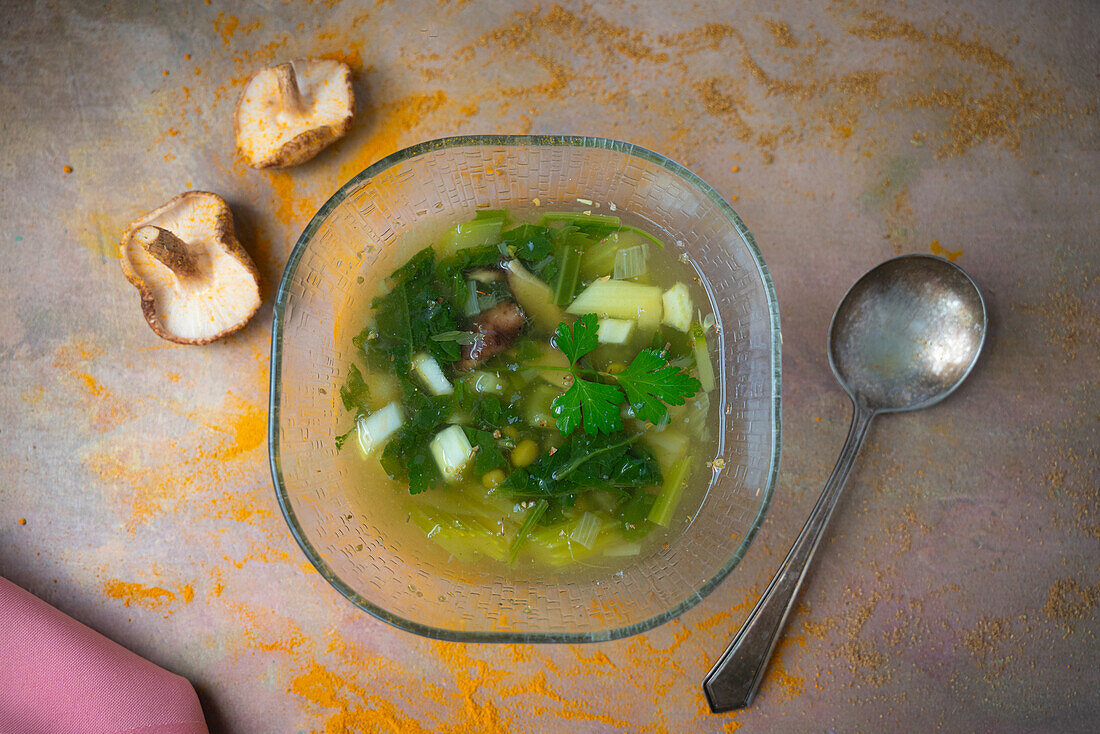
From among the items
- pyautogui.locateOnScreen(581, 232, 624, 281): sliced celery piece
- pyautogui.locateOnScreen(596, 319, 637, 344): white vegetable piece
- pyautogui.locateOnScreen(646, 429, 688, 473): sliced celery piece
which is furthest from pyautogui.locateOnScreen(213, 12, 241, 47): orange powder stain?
pyautogui.locateOnScreen(646, 429, 688, 473): sliced celery piece

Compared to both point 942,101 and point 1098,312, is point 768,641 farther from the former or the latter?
point 942,101

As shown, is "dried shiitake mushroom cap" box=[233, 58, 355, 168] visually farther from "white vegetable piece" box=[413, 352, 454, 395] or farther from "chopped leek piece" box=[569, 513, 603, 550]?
"chopped leek piece" box=[569, 513, 603, 550]

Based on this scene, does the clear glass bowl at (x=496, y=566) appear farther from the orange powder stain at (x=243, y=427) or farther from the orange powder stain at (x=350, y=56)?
the orange powder stain at (x=350, y=56)

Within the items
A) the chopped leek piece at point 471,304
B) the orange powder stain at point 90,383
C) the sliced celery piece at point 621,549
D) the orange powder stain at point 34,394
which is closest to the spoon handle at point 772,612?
the sliced celery piece at point 621,549

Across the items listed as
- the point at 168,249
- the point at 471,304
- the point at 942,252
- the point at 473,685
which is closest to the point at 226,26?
the point at 168,249

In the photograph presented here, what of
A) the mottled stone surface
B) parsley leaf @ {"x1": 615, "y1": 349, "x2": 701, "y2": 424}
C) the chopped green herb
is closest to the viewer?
parsley leaf @ {"x1": 615, "y1": 349, "x2": 701, "y2": 424}

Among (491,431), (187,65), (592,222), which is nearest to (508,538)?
(491,431)

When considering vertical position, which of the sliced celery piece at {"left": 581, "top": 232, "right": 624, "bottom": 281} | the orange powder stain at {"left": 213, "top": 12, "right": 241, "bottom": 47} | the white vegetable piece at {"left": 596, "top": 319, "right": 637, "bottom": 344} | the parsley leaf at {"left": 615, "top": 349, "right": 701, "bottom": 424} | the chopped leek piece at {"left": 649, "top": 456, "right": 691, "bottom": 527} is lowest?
the chopped leek piece at {"left": 649, "top": 456, "right": 691, "bottom": 527}
